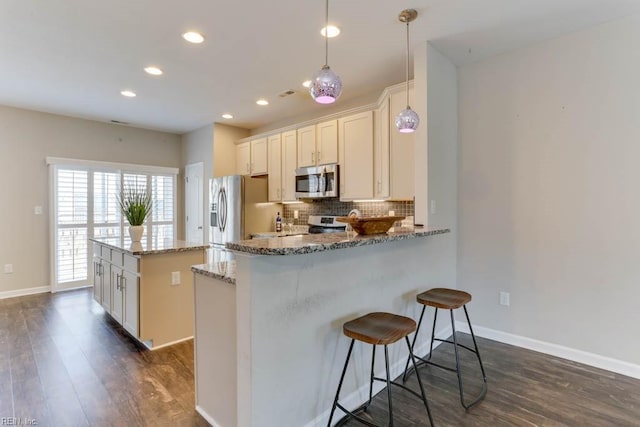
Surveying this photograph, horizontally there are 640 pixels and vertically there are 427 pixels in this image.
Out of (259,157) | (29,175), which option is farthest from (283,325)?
(29,175)

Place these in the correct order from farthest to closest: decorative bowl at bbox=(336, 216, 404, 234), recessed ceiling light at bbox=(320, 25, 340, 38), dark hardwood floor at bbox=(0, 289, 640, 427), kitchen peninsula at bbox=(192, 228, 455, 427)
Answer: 1. recessed ceiling light at bbox=(320, 25, 340, 38)
2. decorative bowl at bbox=(336, 216, 404, 234)
3. dark hardwood floor at bbox=(0, 289, 640, 427)
4. kitchen peninsula at bbox=(192, 228, 455, 427)

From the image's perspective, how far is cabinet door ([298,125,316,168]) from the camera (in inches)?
169

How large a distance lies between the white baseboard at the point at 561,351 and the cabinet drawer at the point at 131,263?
3128 mm

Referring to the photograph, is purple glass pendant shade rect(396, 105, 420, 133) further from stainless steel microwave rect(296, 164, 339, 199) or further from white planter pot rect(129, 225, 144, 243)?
white planter pot rect(129, 225, 144, 243)

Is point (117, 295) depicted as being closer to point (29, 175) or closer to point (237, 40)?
point (237, 40)

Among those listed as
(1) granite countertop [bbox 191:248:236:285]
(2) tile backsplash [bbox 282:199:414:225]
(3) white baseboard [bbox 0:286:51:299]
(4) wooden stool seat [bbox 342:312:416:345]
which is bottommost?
(3) white baseboard [bbox 0:286:51:299]

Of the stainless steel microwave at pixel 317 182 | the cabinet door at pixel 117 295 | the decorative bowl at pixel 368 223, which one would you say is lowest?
the cabinet door at pixel 117 295

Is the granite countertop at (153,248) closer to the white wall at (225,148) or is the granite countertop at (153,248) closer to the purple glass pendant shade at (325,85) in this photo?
the purple glass pendant shade at (325,85)

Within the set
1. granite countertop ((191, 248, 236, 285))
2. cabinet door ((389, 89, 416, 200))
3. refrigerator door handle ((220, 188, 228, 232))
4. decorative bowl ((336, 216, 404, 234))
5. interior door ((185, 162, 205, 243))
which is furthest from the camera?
interior door ((185, 162, 205, 243))

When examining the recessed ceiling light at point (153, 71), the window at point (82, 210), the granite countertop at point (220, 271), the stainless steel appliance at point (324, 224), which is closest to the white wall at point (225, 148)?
the window at point (82, 210)

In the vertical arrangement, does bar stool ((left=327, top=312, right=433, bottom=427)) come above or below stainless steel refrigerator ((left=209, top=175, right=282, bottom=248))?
below

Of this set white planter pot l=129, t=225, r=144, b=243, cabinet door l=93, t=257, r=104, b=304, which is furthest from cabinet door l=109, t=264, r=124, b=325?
cabinet door l=93, t=257, r=104, b=304

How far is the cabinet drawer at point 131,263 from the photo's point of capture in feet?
9.50

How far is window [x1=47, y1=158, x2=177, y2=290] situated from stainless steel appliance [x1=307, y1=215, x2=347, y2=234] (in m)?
2.66
